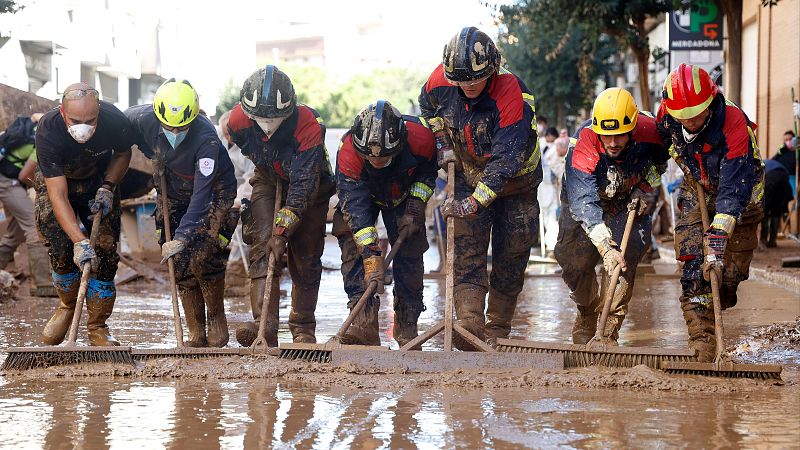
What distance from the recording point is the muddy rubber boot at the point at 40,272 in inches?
444

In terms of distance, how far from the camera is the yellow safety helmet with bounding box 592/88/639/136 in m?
6.85

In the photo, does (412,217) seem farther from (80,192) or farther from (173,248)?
(80,192)

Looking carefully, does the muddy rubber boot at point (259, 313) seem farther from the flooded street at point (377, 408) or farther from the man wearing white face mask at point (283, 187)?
the flooded street at point (377, 408)

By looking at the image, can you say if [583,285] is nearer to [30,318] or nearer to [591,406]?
[591,406]

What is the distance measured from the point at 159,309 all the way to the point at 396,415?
5680mm

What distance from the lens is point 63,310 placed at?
762 cm

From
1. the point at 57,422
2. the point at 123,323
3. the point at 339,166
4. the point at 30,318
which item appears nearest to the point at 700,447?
the point at 57,422

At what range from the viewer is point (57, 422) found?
5.25m

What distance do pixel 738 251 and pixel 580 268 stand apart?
102 cm

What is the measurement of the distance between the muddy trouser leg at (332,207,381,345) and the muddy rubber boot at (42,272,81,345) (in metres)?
1.76

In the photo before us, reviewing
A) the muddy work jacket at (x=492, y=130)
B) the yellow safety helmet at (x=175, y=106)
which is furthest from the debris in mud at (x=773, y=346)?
the yellow safety helmet at (x=175, y=106)

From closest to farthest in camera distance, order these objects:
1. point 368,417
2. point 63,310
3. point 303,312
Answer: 1. point 368,417
2. point 63,310
3. point 303,312

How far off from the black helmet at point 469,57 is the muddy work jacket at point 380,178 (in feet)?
1.90

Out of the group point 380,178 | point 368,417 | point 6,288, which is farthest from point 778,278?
point 368,417
